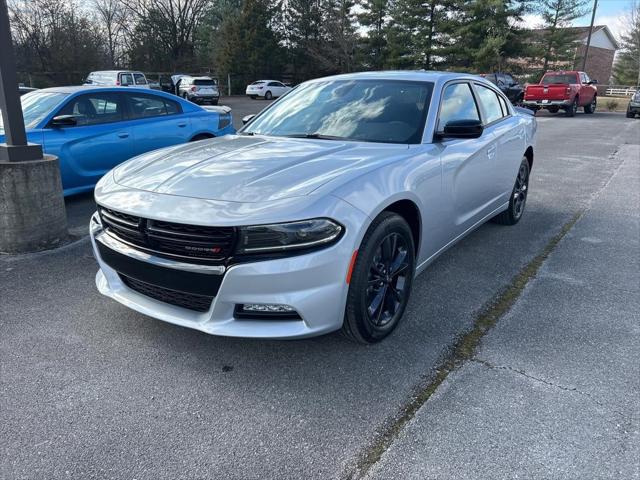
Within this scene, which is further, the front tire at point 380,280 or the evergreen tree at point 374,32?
the evergreen tree at point 374,32

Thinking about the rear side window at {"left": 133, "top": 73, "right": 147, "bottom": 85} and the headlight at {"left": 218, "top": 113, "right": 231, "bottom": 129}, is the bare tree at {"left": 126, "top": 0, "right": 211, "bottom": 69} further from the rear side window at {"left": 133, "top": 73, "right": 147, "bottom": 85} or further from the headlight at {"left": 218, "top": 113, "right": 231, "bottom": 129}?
the headlight at {"left": 218, "top": 113, "right": 231, "bottom": 129}

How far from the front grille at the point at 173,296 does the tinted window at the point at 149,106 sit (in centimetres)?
466

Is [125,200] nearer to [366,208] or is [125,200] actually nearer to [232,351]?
[232,351]

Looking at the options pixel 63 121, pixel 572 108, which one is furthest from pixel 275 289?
pixel 572 108

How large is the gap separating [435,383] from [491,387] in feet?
0.97

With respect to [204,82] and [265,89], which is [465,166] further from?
[265,89]

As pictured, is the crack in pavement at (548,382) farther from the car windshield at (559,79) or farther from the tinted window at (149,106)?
the car windshield at (559,79)

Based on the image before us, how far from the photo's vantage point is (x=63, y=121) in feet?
19.8

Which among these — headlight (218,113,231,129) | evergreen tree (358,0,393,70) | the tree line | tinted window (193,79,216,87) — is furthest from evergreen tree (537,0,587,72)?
headlight (218,113,231,129)

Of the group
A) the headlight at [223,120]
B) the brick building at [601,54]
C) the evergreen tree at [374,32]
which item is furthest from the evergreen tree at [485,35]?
the headlight at [223,120]

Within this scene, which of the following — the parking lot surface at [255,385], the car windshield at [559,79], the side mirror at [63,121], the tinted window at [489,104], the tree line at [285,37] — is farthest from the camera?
the tree line at [285,37]

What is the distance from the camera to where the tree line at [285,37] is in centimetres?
3531

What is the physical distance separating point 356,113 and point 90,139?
13.1 feet

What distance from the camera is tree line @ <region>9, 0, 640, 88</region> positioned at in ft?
116
